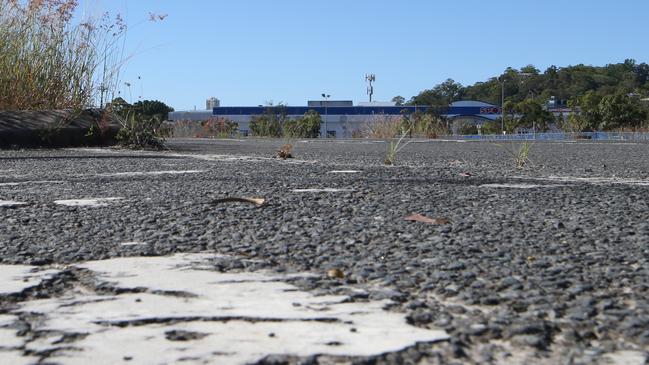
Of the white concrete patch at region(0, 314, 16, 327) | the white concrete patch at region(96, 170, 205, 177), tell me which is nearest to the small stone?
the white concrete patch at region(0, 314, 16, 327)

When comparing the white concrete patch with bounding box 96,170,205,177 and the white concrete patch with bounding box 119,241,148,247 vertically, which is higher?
the white concrete patch with bounding box 119,241,148,247

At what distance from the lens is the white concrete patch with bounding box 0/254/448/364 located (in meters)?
1.32

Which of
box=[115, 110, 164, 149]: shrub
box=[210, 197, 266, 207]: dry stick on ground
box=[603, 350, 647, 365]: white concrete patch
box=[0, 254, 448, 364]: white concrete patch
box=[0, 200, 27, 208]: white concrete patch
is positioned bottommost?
box=[0, 200, 27, 208]: white concrete patch

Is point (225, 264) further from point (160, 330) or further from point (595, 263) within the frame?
point (595, 263)

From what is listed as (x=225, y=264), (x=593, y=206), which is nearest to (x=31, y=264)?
(x=225, y=264)

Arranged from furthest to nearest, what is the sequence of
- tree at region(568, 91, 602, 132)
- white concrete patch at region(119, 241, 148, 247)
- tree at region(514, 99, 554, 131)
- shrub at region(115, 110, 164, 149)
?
1. tree at region(514, 99, 554, 131)
2. tree at region(568, 91, 602, 132)
3. shrub at region(115, 110, 164, 149)
4. white concrete patch at region(119, 241, 148, 247)

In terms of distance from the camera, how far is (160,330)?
1442 millimetres

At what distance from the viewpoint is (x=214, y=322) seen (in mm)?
1499

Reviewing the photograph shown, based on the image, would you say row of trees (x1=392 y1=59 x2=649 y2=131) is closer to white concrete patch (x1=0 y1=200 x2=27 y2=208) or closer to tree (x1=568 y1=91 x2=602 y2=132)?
tree (x1=568 y1=91 x2=602 y2=132)

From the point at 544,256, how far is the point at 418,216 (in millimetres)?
829

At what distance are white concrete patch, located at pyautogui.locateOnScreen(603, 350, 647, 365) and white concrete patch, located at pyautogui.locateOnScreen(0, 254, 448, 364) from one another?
0.83 ft

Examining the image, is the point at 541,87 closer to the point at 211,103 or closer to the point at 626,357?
the point at 211,103

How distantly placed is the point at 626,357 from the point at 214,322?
66 cm

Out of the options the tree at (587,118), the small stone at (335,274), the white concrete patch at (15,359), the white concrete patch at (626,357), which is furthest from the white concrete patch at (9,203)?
the tree at (587,118)
